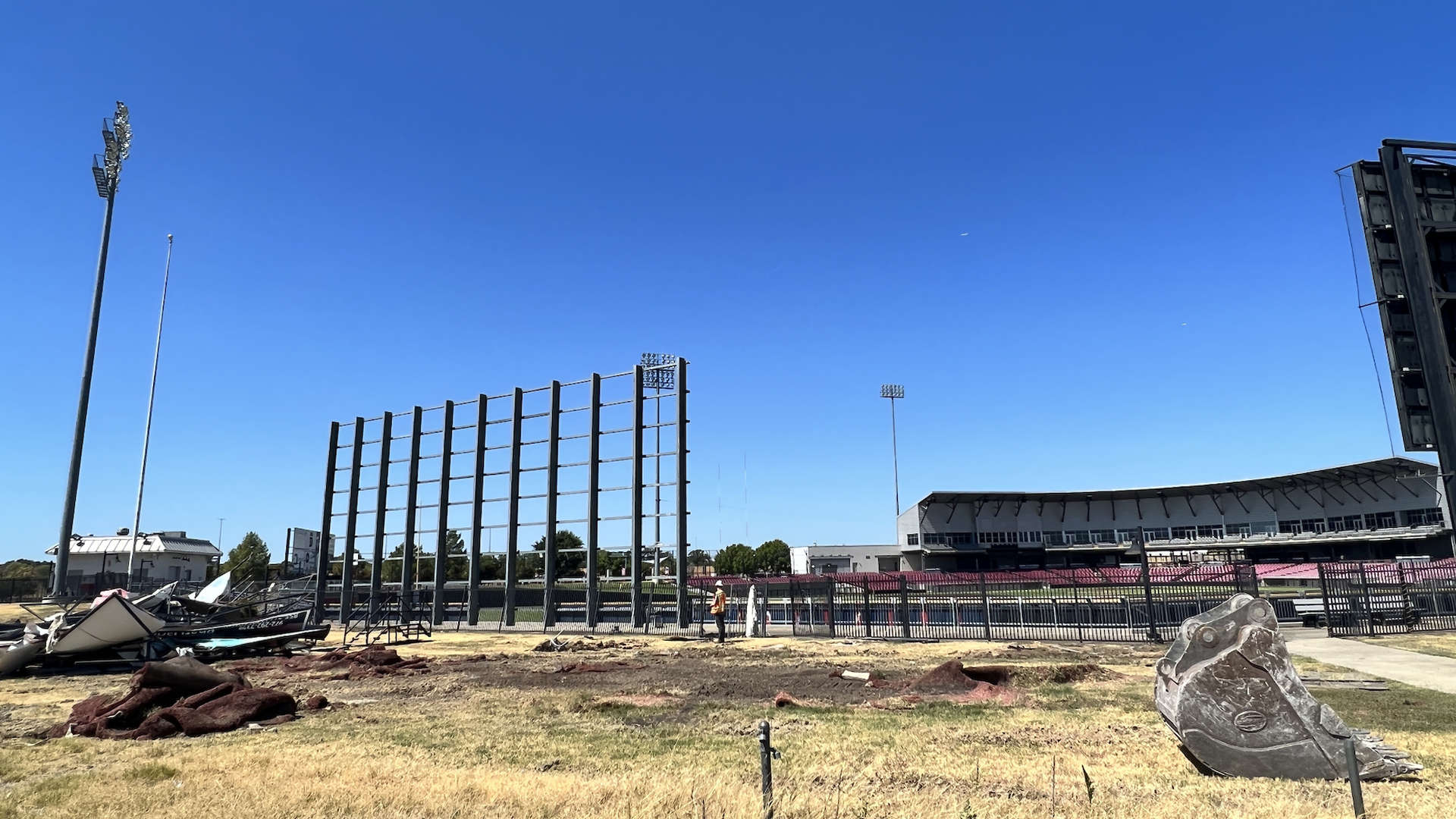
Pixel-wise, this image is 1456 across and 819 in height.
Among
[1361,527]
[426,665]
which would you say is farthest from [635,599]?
[1361,527]

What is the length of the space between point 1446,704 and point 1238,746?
5.89 metres

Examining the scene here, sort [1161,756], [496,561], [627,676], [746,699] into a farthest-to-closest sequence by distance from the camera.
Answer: [496,561] → [627,676] → [746,699] → [1161,756]

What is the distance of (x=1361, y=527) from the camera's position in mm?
78812

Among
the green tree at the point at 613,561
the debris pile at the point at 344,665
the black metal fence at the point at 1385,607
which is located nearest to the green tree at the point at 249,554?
the green tree at the point at 613,561

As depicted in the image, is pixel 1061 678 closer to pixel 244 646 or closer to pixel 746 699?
pixel 746 699

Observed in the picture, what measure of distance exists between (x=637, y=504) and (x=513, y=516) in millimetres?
6690

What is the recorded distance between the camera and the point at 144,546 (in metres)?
72.2

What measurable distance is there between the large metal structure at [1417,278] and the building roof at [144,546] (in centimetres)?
8453

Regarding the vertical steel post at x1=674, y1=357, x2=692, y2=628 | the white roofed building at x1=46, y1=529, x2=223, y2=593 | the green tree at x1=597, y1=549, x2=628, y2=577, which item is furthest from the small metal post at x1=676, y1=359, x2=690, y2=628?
the white roofed building at x1=46, y1=529, x2=223, y2=593

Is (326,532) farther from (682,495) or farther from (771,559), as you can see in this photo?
(771,559)

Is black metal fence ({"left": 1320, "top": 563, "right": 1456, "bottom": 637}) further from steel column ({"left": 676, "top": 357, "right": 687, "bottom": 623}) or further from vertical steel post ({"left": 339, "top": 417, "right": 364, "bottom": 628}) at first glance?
vertical steel post ({"left": 339, "top": 417, "right": 364, "bottom": 628})

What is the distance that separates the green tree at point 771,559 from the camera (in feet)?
379

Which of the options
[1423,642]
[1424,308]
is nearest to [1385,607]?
[1423,642]

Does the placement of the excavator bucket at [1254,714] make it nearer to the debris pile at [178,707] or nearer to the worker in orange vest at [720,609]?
the debris pile at [178,707]
